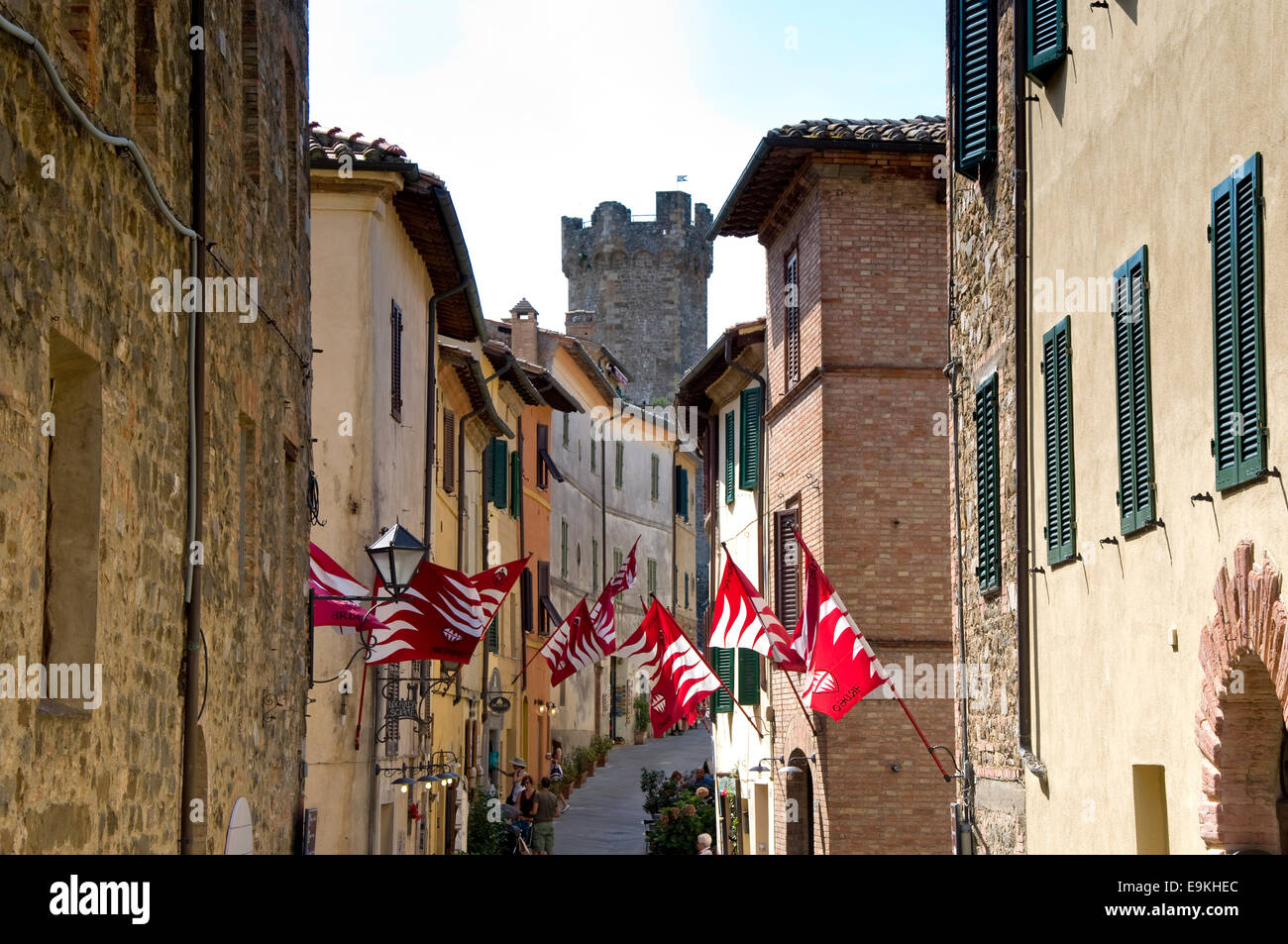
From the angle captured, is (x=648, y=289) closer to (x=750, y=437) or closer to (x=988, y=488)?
(x=750, y=437)

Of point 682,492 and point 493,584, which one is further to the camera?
point 682,492

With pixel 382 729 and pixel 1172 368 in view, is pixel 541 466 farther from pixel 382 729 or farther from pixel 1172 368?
pixel 1172 368

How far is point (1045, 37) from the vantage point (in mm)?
11203

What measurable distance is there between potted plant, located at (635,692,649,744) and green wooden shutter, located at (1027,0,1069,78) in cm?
4632

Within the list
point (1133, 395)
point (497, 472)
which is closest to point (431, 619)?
point (1133, 395)

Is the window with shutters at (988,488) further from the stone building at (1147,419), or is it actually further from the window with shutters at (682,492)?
the window with shutters at (682,492)

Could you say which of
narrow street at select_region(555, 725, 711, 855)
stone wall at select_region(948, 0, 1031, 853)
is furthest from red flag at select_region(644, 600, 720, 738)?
narrow street at select_region(555, 725, 711, 855)

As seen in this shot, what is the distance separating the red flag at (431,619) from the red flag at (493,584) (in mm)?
811

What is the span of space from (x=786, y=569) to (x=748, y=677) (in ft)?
10.3

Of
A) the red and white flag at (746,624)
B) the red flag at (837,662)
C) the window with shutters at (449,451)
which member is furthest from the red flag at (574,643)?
the window with shutters at (449,451)

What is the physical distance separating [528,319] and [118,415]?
130ft

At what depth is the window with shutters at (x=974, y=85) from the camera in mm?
12984

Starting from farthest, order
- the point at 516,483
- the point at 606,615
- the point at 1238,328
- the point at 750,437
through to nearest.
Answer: the point at 516,483 → the point at 750,437 → the point at 606,615 → the point at 1238,328

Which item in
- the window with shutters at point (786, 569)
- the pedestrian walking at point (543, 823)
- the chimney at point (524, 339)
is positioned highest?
the chimney at point (524, 339)
